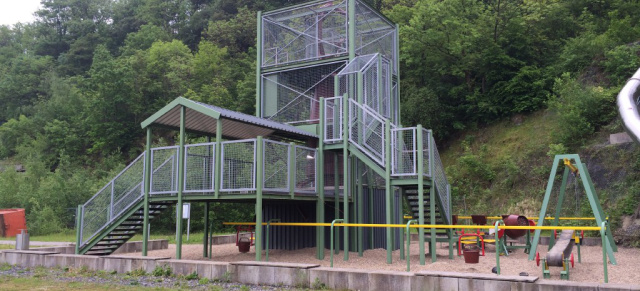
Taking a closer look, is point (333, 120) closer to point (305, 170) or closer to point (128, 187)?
point (305, 170)

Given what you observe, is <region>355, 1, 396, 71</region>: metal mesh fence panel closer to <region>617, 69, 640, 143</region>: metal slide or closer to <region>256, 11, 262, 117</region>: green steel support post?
<region>256, 11, 262, 117</region>: green steel support post

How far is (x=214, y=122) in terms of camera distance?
15914mm

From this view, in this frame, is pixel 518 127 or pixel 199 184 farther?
pixel 518 127

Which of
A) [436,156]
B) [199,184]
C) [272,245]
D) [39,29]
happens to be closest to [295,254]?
[272,245]

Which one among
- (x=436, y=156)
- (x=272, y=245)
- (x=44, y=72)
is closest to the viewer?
(x=436, y=156)

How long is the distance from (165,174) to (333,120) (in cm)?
514

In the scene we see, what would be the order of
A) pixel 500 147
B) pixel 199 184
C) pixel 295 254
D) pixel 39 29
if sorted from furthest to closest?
1. pixel 39 29
2. pixel 500 147
3. pixel 295 254
4. pixel 199 184

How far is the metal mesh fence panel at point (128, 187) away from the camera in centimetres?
1529

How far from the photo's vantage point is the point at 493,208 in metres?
27.0

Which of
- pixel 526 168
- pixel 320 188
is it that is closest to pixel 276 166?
pixel 320 188

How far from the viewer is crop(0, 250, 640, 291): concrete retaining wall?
841cm

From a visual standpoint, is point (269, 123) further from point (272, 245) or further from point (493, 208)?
point (493, 208)

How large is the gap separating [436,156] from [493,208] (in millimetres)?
13397

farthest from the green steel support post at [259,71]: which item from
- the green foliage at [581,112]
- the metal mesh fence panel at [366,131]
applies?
the green foliage at [581,112]
